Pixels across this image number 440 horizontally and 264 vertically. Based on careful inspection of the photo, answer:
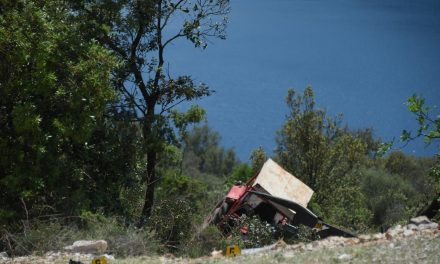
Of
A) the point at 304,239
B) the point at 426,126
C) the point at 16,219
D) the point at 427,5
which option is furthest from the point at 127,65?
the point at 427,5

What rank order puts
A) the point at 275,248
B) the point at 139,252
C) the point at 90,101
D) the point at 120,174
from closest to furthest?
1. the point at 275,248
2. the point at 139,252
3. the point at 90,101
4. the point at 120,174

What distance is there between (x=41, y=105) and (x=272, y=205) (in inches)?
230

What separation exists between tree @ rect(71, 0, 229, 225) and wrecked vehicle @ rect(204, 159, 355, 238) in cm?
220

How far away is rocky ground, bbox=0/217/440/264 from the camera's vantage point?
7.31m

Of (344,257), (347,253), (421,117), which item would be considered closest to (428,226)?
(421,117)

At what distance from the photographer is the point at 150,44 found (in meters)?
17.6

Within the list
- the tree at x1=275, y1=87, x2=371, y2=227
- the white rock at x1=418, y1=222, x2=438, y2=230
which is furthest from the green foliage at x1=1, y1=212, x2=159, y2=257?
the tree at x1=275, y1=87, x2=371, y2=227

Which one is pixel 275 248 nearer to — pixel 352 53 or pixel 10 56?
pixel 10 56

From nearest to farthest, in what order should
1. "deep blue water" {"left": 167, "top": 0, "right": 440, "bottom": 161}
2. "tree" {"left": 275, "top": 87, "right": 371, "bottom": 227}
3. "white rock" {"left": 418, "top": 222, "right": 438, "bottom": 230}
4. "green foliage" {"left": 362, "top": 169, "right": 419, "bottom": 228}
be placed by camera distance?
"white rock" {"left": 418, "top": 222, "right": 438, "bottom": 230} → "tree" {"left": 275, "top": 87, "right": 371, "bottom": 227} → "green foliage" {"left": 362, "top": 169, "right": 419, "bottom": 228} → "deep blue water" {"left": 167, "top": 0, "right": 440, "bottom": 161}

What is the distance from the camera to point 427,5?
189 metres

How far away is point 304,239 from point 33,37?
637 centimetres

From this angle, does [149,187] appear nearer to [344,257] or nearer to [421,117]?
[421,117]

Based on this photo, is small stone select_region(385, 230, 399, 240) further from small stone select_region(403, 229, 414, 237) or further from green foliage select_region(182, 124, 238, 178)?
green foliage select_region(182, 124, 238, 178)

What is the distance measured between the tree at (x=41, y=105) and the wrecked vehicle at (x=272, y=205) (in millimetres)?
3698
